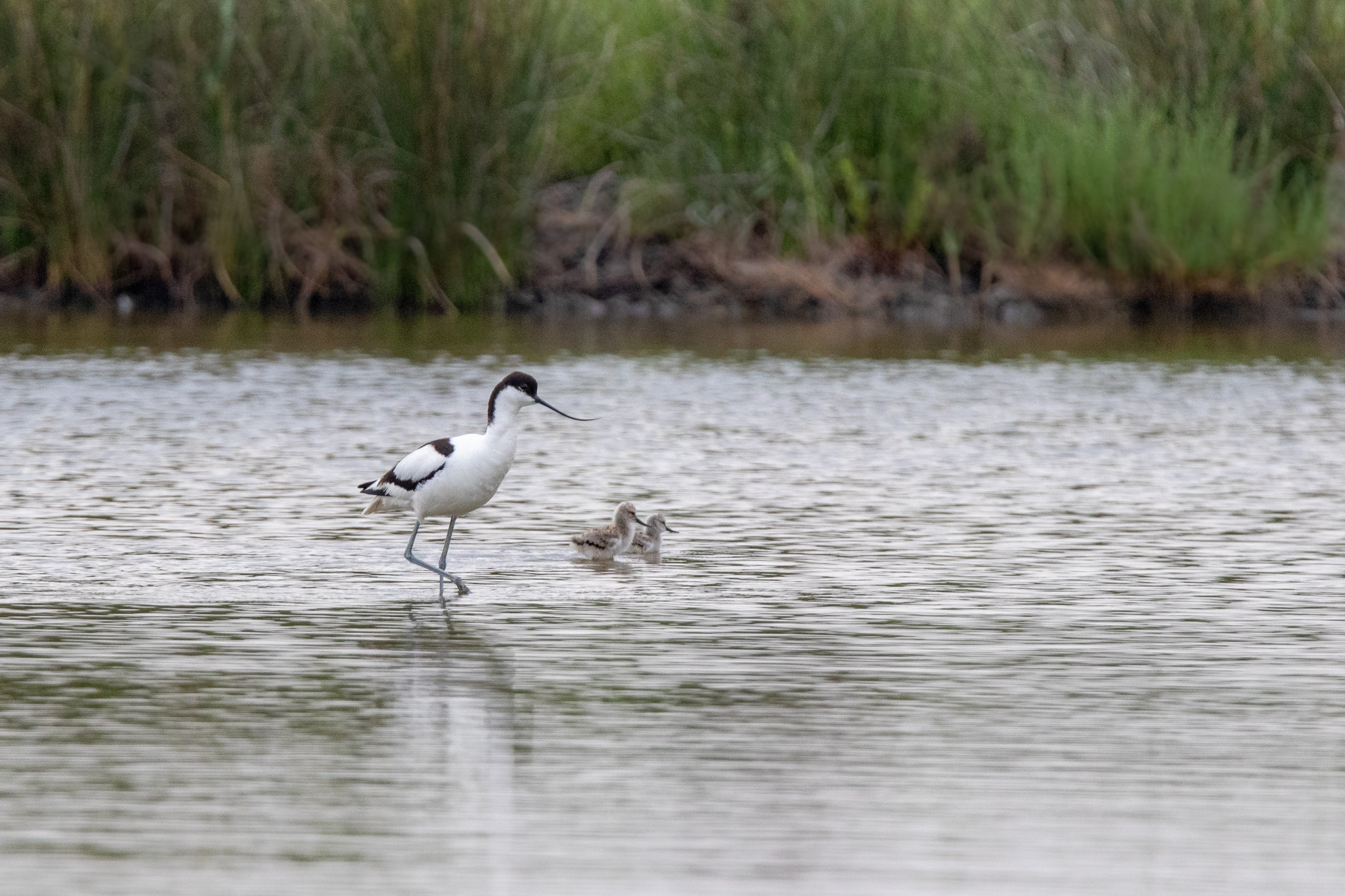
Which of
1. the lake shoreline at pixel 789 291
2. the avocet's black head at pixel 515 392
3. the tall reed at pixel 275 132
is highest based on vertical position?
the tall reed at pixel 275 132

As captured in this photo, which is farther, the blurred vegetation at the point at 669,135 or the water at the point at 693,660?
the blurred vegetation at the point at 669,135

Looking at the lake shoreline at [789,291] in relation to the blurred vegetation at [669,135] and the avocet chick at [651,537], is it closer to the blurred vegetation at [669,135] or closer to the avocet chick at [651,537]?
the blurred vegetation at [669,135]

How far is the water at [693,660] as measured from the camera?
229 inches

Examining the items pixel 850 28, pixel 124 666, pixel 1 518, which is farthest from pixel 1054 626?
pixel 850 28

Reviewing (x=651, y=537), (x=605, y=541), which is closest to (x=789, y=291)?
(x=651, y=537)

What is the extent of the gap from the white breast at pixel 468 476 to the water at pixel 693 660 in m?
0.33

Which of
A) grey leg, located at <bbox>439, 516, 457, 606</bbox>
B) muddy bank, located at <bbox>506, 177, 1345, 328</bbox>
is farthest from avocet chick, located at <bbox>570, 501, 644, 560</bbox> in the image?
muddy bank, located at <bbox>506, 177, 1345, 328</bbox>

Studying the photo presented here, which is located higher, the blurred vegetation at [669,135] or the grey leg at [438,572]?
the blurred vegetation at [669,135]

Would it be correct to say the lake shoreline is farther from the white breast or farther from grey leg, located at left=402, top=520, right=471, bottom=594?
the white breast

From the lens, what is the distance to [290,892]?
213 inches

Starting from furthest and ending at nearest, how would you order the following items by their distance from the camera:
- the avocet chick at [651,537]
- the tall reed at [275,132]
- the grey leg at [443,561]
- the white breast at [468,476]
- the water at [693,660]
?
1. the tall reed at [275,132]
2. the avocet chick at [651,537]
3. the white breast at [468,476]
4. the grey leg at [443,561]
5. the water at [693,660]

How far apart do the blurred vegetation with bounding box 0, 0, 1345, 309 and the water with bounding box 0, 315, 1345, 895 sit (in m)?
7.26

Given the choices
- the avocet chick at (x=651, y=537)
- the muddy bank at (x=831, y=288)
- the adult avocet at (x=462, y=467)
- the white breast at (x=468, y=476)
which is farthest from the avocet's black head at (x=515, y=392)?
the muddy bank at (x=831, y=288)

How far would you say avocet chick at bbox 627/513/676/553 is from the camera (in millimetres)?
10812
